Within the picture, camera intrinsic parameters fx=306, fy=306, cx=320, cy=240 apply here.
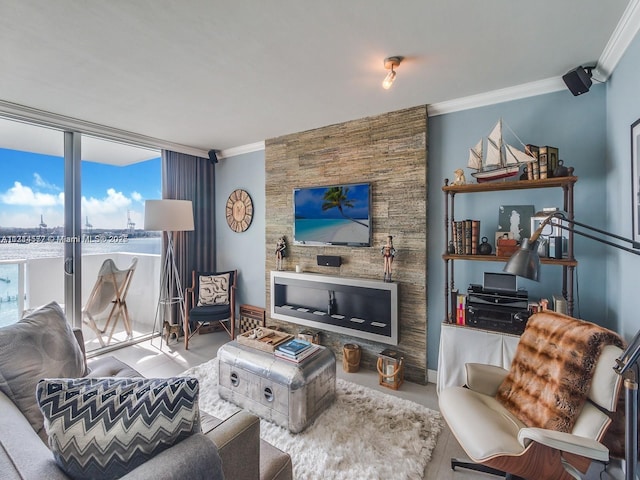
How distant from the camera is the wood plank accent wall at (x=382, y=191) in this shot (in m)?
2.86

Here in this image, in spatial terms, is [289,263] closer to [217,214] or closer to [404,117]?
[217,214]

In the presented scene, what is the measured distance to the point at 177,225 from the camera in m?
3.55

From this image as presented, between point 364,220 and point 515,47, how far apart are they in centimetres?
176

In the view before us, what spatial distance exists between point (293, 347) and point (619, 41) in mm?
2839

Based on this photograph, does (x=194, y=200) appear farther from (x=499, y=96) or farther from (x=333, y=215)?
(x=499, y=96)

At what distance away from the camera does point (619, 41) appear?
1.77m

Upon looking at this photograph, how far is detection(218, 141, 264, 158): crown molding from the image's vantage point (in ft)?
13.1

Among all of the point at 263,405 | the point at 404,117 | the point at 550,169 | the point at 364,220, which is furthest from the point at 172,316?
the point at 550,169

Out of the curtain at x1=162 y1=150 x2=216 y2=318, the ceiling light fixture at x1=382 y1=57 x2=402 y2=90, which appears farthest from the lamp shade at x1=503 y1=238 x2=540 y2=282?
the curtain at x1=162 y1=150 x2=216 y2=318

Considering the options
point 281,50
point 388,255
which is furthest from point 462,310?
point 281,50

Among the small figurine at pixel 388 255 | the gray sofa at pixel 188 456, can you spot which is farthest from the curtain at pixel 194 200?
the gray sofa at pixel 188 456

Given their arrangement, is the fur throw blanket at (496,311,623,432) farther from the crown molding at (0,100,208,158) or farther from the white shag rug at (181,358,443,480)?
the crown molding at (0,100,208,158)

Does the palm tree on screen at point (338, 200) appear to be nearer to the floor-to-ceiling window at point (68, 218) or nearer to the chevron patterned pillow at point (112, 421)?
the floor-to-ceiling window at point (68, 218)

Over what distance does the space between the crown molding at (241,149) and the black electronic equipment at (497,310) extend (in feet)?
9.88
